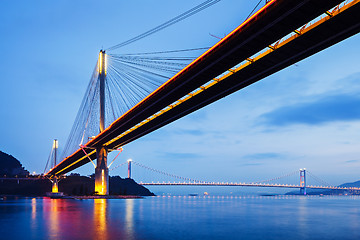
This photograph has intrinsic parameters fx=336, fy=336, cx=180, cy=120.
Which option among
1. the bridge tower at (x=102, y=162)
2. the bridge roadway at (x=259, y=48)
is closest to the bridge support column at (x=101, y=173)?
the bridge tower at (x=102, y=162)

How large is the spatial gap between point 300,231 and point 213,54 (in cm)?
1242

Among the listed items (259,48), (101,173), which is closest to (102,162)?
(101,173)

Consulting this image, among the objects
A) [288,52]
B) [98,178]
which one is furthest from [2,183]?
[288,52]

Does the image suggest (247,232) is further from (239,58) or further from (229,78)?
(229,78)

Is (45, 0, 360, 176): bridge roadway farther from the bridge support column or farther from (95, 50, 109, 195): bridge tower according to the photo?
the bridge support column

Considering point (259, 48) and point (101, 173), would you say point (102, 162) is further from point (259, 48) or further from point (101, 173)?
point (259, 48)

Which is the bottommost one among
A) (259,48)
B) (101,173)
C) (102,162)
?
(101,173)

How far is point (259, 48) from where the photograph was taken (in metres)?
21.5

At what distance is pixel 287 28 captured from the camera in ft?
62.1

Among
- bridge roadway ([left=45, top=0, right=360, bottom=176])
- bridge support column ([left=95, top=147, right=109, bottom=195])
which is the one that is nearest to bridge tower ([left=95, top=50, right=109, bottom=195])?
bridge support column ([left=95, top=147, right=109, bottom=195])

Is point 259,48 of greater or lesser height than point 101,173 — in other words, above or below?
above

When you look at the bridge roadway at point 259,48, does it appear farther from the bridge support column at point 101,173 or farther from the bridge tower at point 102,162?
the bridge support column at point 101,173

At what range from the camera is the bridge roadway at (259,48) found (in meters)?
17.4

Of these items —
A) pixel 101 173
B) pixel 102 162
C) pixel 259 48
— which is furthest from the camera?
pixel 102 162
